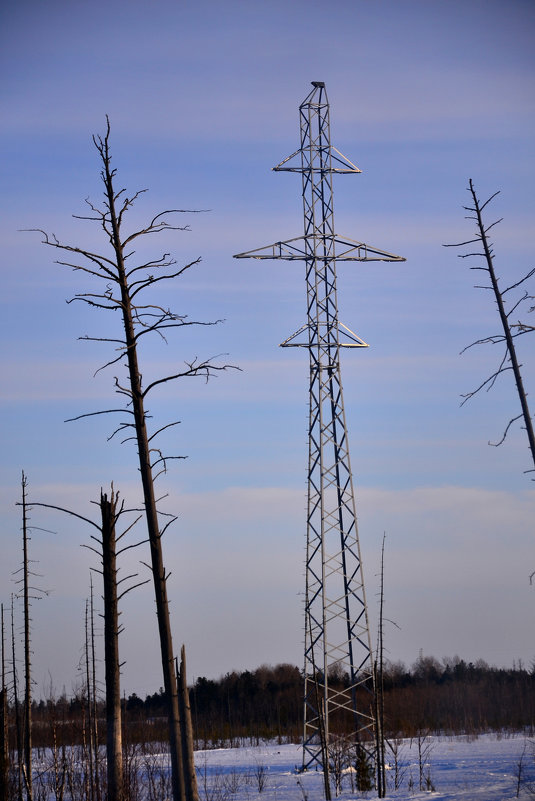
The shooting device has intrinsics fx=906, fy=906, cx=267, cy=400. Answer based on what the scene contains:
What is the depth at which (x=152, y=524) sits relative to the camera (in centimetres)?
1096

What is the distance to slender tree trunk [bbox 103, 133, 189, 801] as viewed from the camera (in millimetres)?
10641

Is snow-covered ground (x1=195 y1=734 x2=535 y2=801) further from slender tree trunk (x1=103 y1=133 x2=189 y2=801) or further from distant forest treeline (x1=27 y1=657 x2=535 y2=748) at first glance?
distant forest treeline (x1=27 y1=657 x2=535 y2=748)

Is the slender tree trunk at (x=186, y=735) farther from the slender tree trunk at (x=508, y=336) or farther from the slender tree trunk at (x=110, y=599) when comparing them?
the slender tree trunk at (x=508, y=336)

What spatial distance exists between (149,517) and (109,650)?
2.12 metres

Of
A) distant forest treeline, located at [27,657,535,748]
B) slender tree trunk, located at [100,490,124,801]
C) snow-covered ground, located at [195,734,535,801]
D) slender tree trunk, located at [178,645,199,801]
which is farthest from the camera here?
distant forest treeline, located at [27,657,535,748]

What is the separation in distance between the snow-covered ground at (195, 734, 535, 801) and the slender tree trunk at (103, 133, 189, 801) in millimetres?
4245

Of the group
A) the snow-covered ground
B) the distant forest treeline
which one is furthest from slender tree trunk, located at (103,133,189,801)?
the distant forest treeline

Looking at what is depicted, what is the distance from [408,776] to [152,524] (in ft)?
68.5

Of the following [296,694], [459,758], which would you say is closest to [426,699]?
[296,694]

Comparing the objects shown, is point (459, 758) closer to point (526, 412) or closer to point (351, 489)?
point (351, 489)

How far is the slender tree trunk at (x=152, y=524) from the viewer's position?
419 inches

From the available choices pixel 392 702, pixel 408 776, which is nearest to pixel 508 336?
pixel 408 776

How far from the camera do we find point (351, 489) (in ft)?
71.9

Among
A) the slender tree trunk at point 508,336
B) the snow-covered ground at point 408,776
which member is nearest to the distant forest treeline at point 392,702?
the snow-covered ground at point 408,776
